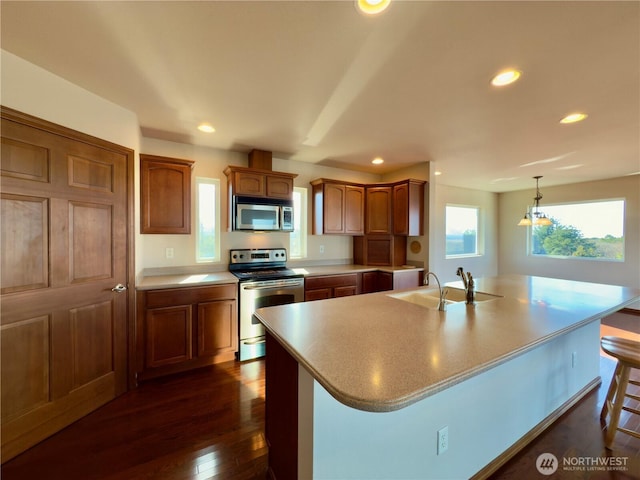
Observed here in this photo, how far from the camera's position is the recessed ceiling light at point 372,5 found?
1200 mm

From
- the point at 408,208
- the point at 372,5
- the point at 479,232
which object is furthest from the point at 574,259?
the point at 372,5

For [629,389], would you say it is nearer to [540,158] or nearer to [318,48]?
[540,158]

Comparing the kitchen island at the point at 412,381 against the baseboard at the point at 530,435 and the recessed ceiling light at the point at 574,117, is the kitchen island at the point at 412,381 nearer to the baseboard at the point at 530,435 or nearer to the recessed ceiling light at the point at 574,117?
the baseboard at the point at 530,435

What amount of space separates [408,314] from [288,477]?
3.28 ft

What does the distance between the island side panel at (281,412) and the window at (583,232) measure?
6.43 meters

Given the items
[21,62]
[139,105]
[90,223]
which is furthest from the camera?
[139,105]

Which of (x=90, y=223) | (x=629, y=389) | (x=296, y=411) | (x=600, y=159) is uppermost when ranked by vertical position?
(x=600, y=159)

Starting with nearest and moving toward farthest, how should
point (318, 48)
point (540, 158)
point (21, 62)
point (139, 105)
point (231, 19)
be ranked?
point (231, 19) → point (318, 48) → point (21, 62) → point (139, 105) → point (540, 158)

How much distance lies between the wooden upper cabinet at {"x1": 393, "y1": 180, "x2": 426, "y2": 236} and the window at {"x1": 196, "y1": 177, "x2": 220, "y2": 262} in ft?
8.20

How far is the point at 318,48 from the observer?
153cm

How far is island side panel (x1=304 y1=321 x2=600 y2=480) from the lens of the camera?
3.46 ft

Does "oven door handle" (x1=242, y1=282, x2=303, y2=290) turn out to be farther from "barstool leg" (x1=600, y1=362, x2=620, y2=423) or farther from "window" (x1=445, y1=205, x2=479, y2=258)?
"window" (x1=445, y1=205, x2=479, y2=258)

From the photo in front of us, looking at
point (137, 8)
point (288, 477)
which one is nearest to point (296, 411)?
point (288, 477)

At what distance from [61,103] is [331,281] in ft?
9.54
